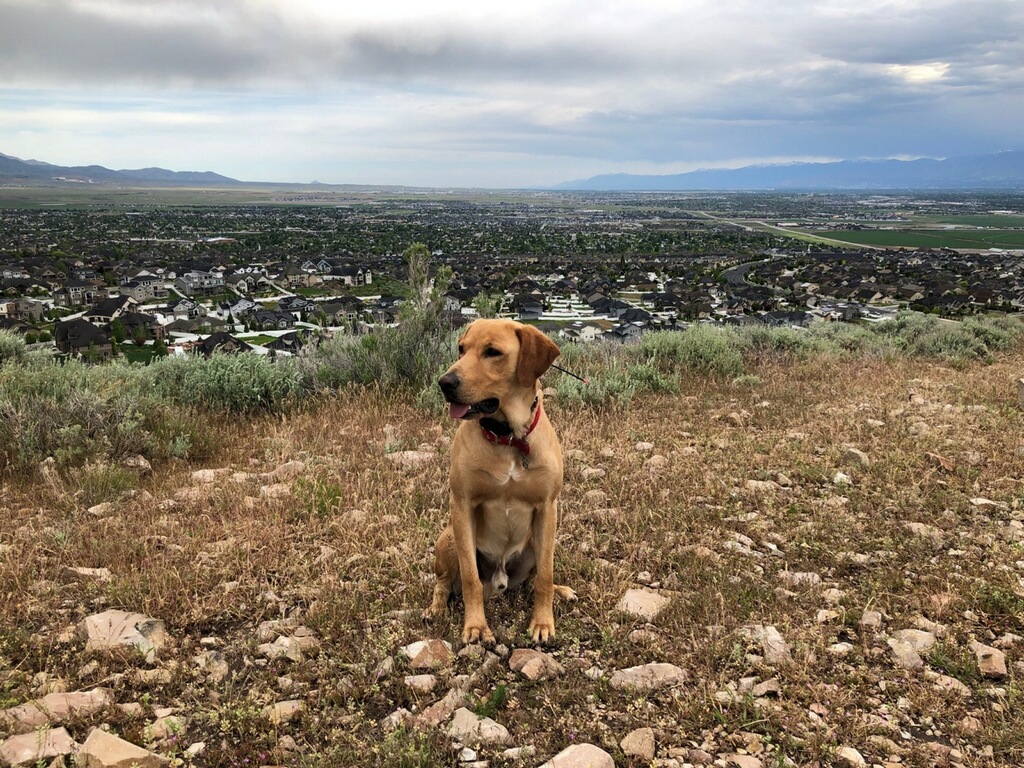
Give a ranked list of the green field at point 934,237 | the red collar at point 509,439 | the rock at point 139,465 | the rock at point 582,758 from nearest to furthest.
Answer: the rock at point 582,758 < the red collar at point 509,439 < the rock at point 139,465 < the green field at point 934,237

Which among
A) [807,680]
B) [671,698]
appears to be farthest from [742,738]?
[807,680]

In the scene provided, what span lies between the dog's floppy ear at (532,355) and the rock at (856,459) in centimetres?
343

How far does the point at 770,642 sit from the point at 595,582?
0.97 m

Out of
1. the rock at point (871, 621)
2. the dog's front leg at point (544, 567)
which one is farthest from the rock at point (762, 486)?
the dog's front leg at point (544, 567)

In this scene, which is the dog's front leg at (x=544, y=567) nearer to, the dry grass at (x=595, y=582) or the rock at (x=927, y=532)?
the dry grass at (x=595, y=582)

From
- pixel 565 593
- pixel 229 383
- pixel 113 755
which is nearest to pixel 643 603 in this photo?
pixel 565 593

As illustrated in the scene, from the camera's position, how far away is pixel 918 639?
10.2 feet

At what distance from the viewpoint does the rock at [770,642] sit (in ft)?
9.77

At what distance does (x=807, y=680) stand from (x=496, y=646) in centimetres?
141

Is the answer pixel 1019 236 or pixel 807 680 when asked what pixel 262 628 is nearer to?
pixel 807 680

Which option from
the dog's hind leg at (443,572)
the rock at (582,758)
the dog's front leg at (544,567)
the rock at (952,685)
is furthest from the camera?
the dog's hind leg at (443,572)

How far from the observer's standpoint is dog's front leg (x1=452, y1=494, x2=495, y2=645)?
3234 mm

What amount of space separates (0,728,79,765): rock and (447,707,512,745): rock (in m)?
1.39

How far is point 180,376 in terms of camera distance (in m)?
8.02
